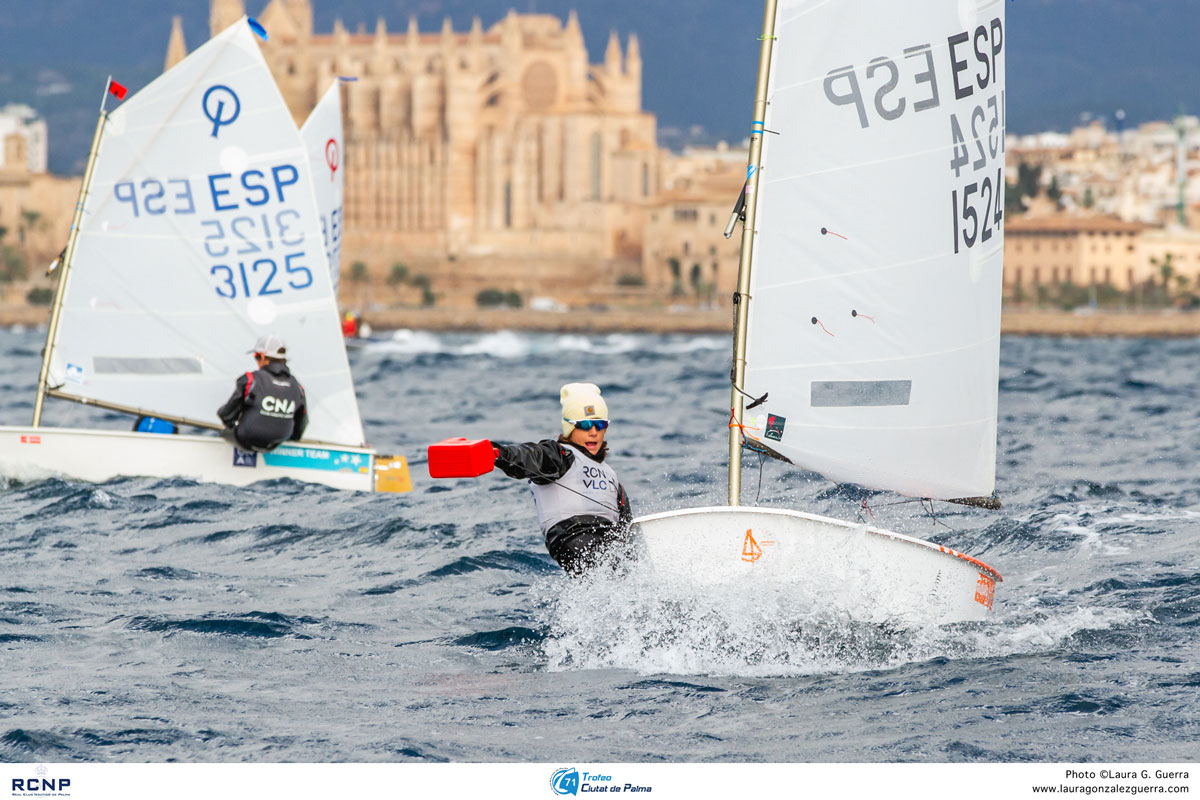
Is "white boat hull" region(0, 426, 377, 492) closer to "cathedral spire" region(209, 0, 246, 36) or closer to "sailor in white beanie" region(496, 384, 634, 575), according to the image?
"sailor in white beanie" region(496, 384, 634, 575)

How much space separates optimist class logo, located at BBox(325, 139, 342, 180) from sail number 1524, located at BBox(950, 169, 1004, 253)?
36.0ft

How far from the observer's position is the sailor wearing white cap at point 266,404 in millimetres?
12344

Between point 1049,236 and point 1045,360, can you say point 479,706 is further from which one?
point 1049,236

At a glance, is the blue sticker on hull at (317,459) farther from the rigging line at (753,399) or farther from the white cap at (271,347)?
the rigging line at (753,399)

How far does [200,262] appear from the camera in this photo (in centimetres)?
1359

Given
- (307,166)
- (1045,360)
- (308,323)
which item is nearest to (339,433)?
(308,323)

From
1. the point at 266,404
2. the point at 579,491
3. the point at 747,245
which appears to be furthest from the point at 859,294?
the point at 266,404

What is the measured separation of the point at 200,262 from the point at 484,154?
382ft

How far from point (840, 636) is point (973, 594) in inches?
28.5

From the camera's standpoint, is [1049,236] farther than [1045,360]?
Yes

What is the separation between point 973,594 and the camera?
25.8 feet
